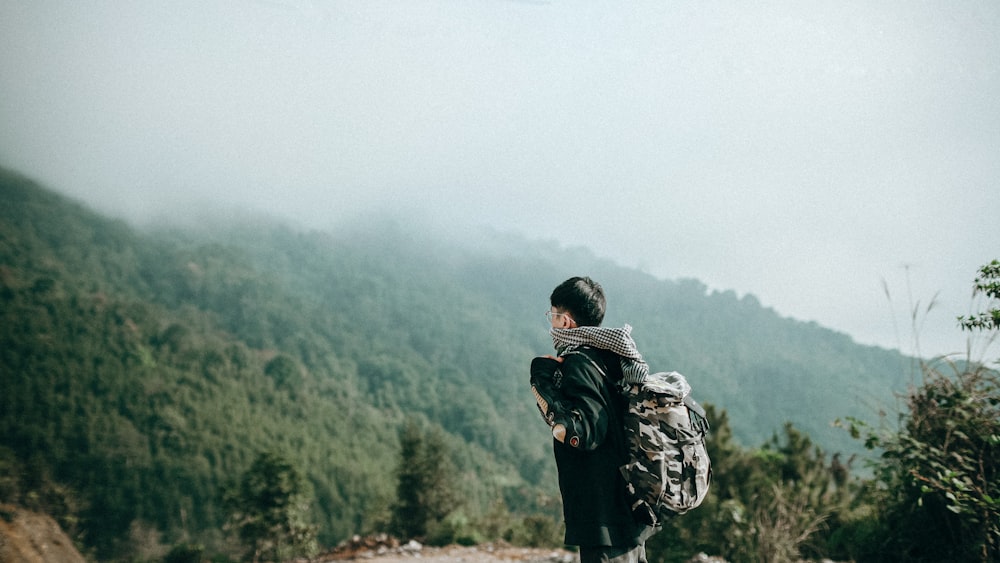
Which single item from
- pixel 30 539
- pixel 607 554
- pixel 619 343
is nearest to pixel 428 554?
pixel 30 539

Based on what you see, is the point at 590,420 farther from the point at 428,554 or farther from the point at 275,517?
the point at 275,517

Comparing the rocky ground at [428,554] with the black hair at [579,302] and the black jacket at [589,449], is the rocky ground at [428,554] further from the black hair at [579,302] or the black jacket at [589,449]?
the black hair at [579,302]

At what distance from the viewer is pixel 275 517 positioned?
20.2m

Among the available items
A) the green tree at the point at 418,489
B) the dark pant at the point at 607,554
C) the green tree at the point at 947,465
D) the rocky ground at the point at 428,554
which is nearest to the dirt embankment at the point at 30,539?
the rocky ground at the point at 428,554

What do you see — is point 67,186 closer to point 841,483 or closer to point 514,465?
point 514,465

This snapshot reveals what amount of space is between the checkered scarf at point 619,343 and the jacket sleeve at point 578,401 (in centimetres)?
10

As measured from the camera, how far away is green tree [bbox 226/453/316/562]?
20.0m

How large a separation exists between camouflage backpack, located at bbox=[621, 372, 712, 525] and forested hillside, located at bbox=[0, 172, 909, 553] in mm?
3660

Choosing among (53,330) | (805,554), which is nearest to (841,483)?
(805,554)

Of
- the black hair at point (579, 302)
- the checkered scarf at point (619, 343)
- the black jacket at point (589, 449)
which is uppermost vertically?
the black hair at point (579, 302)

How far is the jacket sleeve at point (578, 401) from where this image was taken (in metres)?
2.08

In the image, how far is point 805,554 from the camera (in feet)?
20.9

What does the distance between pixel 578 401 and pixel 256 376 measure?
105288 millimetres

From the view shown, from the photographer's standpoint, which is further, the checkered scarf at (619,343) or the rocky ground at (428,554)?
the rocky ground at (428,554)
